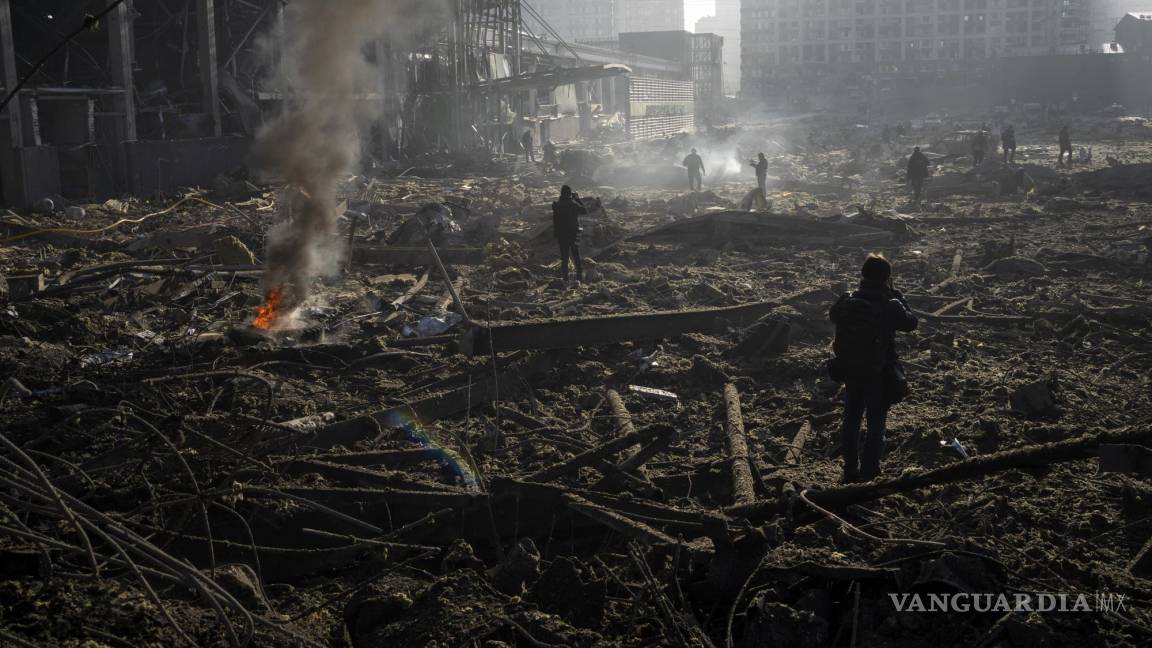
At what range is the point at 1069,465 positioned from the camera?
6043 mm

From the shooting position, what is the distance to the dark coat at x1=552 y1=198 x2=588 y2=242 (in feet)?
42.5

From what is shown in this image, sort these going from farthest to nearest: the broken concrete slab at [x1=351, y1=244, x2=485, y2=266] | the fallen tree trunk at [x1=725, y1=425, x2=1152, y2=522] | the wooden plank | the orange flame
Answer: the broken concrete slab at [x1=351, y1=244, x2=485, y2=266], the orange flame, the wooden plank, the fallen tree trunk at [x1=725, y1=425, x2=1152, y2=522]

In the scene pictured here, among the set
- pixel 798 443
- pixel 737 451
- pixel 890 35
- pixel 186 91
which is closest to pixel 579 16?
pixel 890 35

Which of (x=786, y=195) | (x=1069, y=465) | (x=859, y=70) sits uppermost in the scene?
(x=859, y=70)

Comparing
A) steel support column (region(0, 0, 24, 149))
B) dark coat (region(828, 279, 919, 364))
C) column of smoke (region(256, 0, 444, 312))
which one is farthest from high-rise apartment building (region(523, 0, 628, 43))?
dark coat (region(828, 279, 919, 364))

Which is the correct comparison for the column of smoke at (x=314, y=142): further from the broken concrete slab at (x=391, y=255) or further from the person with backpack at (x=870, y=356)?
the person with backpack at (x=870, y=356)

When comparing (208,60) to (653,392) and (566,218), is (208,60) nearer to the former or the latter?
(566,218)

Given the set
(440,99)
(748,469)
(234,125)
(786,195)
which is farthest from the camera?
(440,99)

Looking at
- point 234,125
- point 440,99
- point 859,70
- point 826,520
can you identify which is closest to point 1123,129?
point 440,99

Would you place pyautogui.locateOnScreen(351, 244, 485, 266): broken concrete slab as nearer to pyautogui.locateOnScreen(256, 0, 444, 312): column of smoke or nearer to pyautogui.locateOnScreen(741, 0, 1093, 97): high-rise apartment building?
pyautogui.locateOnScreen(256, 0, 444, 312): column of smoke

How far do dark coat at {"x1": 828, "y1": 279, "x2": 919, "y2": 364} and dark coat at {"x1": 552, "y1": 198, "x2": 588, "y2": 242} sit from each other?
7.46 meters

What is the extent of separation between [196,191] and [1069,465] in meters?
22.0

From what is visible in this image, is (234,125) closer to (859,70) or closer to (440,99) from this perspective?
(440,99)
